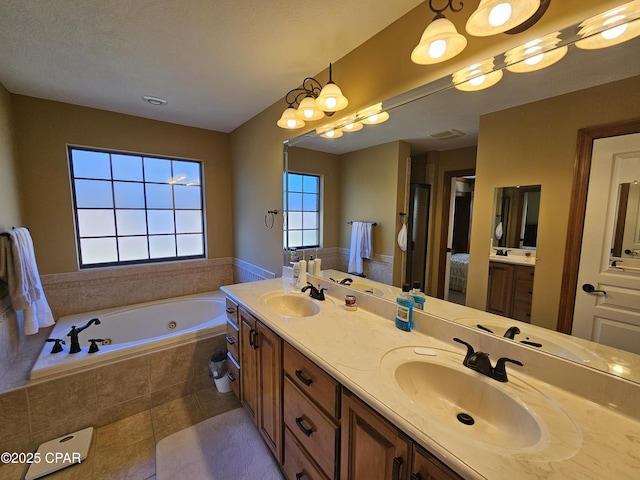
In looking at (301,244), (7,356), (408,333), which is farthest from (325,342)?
(7,356)

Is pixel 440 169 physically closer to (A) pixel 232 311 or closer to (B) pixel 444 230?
(B) pixel 444 230

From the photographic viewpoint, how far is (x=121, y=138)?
8.86ft

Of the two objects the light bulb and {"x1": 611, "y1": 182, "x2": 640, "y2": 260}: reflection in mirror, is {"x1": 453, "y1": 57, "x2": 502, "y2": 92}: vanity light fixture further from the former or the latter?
{"x1": 611, "y1": 182, "x2": 640, "y2": 260}: reflection in mirror

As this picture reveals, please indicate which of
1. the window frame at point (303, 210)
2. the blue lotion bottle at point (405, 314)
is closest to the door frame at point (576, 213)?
the blue lotion bottle at point (405, 314)

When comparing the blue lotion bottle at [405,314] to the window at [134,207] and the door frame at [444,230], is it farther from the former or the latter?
the window at [134,207]

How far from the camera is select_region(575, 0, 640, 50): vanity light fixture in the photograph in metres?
0.77

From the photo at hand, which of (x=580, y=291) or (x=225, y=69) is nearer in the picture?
(x=580, y=291)

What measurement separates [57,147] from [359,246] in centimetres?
296

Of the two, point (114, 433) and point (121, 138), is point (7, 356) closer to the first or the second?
point (114, 433)

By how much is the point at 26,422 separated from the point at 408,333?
2405 mm

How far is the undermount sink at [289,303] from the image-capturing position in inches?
70.7

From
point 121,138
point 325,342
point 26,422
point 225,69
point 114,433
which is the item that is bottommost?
point 114,433

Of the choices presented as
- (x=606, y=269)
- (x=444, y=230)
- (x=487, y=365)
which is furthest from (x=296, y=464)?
(x=606, y=269)

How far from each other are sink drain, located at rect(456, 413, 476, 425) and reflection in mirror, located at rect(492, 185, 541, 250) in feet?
2.21
